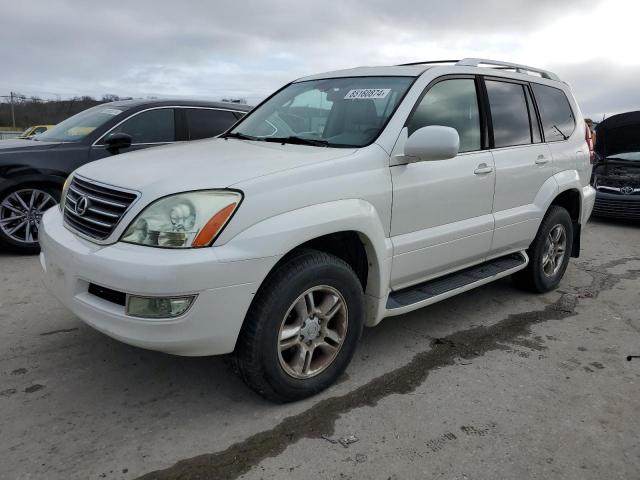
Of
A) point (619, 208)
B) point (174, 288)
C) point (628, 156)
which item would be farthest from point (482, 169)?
point (628, 156)

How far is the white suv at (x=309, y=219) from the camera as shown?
2322mm

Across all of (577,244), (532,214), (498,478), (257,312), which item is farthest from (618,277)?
(257,312)

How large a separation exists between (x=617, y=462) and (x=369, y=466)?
1143 mm

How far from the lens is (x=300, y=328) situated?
8.79 ft

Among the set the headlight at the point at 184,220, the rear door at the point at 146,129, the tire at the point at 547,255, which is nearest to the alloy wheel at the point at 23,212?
the rear door at the point at 146,129

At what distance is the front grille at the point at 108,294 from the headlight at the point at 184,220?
0.24m

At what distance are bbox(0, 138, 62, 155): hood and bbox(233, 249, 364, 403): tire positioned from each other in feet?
13.6

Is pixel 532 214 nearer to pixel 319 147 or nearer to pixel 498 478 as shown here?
pixel 319 147

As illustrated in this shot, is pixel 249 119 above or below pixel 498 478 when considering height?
above

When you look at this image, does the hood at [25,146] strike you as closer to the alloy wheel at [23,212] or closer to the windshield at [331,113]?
the alloy wheel at [23,212]

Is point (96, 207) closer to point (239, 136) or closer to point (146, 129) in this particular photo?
point (239, 136)

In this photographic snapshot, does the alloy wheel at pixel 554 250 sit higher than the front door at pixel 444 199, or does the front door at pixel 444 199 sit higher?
the front door at pixel 444 199

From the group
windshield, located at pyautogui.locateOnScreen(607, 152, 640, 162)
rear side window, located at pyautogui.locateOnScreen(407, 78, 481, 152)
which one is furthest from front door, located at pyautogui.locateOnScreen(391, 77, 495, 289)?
windshield, located at pyautogui.locateOnScreen(607, 152, 640, 162)

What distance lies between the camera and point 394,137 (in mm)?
3031
